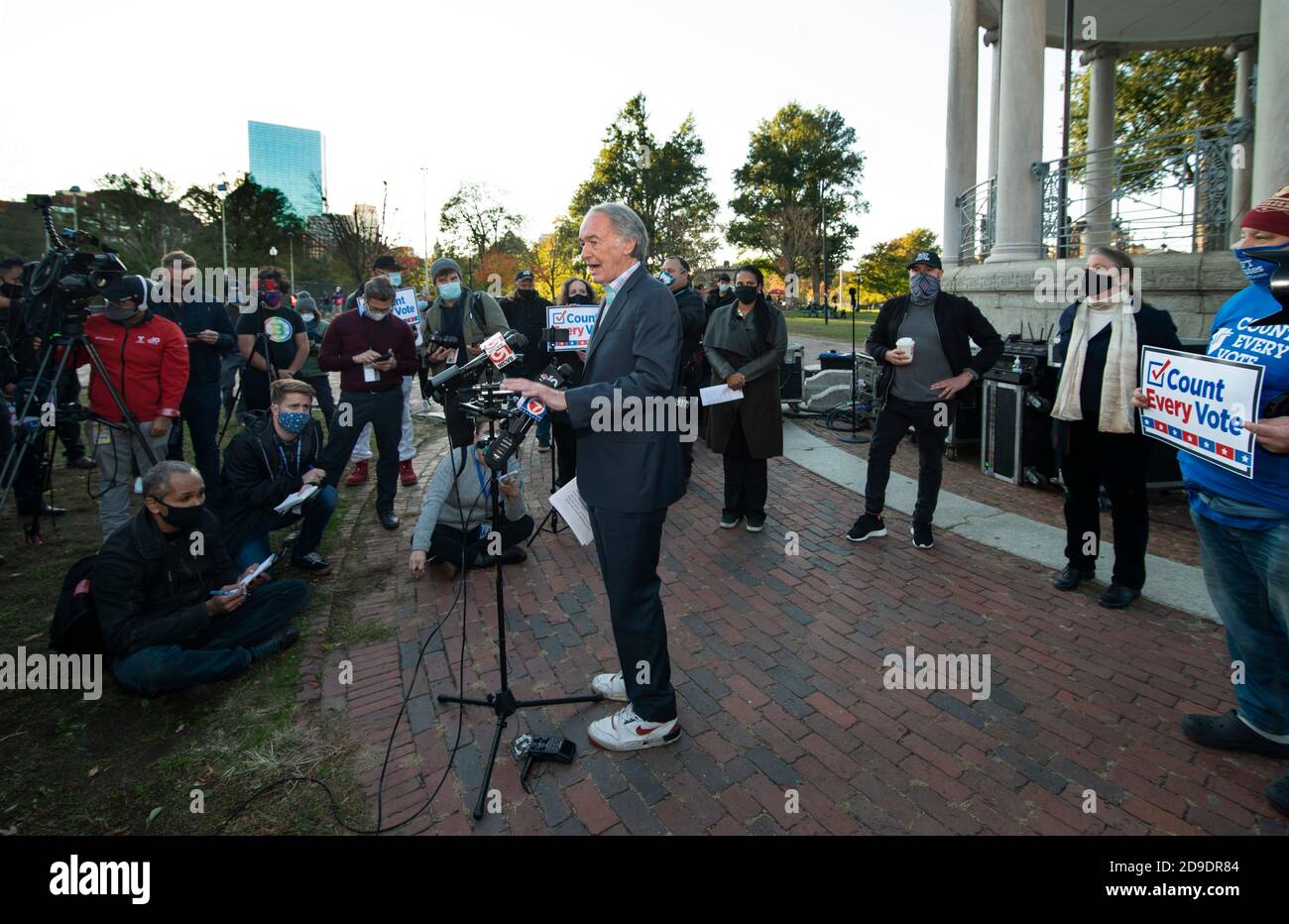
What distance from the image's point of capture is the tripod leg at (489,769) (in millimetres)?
2674

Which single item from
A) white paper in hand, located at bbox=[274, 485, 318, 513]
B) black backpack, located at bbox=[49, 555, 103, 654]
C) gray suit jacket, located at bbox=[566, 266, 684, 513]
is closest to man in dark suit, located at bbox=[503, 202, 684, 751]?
gray suit jacket, located at bbox=[566, 266, 684, 513]

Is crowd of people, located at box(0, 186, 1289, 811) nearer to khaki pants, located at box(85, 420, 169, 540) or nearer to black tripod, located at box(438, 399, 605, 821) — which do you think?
khaki pants, located at box(85, 420, 169, 540)

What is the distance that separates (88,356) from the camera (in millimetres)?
5043

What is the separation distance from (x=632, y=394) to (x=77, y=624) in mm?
3211

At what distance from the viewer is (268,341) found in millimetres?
7523

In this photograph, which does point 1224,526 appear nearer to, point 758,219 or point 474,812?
point 474,812

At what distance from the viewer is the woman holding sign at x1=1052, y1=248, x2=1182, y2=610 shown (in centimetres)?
409

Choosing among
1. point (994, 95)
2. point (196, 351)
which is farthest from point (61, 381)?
point (994, 95)

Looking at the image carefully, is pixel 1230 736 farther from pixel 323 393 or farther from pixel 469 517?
pixel 323 393

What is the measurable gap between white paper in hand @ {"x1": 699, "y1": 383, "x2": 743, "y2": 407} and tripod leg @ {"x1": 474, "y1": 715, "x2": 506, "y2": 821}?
10.3ft

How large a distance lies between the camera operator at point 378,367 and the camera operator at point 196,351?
1.11 m

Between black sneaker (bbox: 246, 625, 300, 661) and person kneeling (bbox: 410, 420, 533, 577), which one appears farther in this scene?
person kneeling (bbox: 410, 420, 533, 577)

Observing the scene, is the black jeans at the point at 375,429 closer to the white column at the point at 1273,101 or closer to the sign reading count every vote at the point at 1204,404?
the sign reading count every vote at the point at 1204,404
